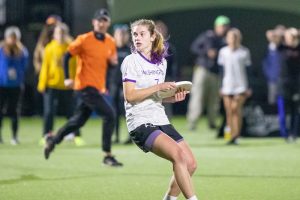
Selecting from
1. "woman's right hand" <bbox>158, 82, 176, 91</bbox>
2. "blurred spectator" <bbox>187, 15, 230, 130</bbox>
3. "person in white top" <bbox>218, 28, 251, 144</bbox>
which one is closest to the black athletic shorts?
"woman's right hand" <bbox>158, 82, 176, 91</bbox>

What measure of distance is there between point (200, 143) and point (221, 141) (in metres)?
0.70

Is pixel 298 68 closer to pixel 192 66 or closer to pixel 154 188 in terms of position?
pixel 154 188

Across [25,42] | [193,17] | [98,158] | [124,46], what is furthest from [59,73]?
[193,17]

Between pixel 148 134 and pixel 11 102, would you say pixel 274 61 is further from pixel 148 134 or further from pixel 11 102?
pixel 148 134

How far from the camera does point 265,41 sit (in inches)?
1094

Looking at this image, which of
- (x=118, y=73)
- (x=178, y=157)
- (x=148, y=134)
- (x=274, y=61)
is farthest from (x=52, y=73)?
(x=178, y=157)

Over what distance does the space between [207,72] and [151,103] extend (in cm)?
1243

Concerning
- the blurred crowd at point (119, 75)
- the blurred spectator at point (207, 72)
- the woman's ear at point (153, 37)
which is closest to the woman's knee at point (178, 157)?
the woman's ear at point (153, 37)

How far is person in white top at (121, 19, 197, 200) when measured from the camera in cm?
818

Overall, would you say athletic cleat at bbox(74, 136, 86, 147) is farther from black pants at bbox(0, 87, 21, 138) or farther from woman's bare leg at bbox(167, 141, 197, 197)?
woman's bare leg at bbox(167, 141, 197, 197)

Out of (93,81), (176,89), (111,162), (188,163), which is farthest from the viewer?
(93,81)

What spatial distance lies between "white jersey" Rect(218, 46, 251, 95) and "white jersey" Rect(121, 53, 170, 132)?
861 centimetres

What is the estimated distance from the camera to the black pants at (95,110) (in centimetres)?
1298

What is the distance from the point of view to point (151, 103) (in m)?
8.48
